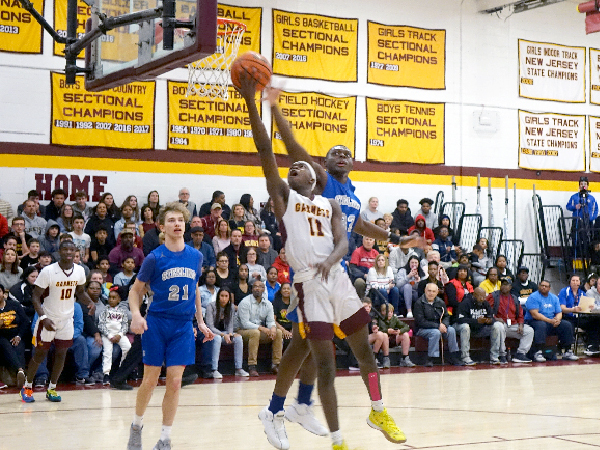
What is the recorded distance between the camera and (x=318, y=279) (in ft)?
18.5

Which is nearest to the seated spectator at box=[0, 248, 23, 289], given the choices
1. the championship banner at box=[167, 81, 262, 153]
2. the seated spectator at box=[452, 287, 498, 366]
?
the championship banner at box=[167, 81, 262, 153]

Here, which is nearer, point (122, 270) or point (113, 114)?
point (122, 270)

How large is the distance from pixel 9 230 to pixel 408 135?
29.1ft

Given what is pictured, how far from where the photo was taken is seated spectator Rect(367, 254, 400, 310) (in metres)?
13.8

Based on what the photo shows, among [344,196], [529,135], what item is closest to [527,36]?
[529,135]

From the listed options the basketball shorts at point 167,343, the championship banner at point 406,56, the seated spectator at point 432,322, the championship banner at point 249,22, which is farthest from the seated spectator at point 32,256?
the championship banner at point 406,56

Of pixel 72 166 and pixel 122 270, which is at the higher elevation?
pixel 72 166

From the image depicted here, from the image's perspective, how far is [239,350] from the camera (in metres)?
11.9

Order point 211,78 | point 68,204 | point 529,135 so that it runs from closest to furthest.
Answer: point 211,78 < point 68,204 < point 529,135

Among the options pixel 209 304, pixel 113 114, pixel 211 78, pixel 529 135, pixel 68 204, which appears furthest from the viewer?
pixel 529 135

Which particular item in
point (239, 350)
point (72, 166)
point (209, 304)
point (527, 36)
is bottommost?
point (239, 350)

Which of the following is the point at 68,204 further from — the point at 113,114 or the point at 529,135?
the point at 529,135

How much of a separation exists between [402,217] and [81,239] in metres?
6.87

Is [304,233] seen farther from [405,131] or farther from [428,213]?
[405,131]
